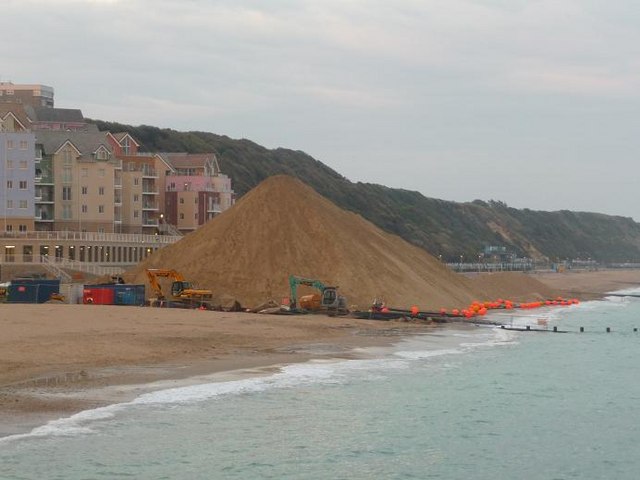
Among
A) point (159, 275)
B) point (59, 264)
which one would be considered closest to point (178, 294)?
point (159, 275)

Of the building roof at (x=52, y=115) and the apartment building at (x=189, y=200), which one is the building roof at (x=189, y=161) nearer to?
the apartment building at (x=189, y=200)

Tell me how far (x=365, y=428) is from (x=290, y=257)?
47.3 meters

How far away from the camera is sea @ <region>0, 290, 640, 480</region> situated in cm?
2467

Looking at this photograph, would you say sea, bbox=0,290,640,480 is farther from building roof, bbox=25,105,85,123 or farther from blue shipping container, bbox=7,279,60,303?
building roof, bbox=25,105,85,123

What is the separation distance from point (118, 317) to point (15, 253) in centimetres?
4715

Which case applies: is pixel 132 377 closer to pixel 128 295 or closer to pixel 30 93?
pixel 128 295

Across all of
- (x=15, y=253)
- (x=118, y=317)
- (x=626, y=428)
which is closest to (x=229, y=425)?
(x=626, y=428)

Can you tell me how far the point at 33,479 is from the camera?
2227 centimetres

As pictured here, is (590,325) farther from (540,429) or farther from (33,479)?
(33,479)

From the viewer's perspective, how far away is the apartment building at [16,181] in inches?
4306

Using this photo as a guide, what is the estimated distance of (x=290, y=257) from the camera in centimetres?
7694

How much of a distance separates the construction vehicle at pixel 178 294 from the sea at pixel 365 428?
2510cm

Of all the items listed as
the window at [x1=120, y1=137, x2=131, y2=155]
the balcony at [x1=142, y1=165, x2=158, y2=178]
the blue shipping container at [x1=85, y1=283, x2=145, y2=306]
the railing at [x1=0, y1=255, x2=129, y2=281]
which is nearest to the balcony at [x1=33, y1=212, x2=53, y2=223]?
the railing at [x1=0, y1=255, x2=129, y2=281]

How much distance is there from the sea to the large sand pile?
28145mm
